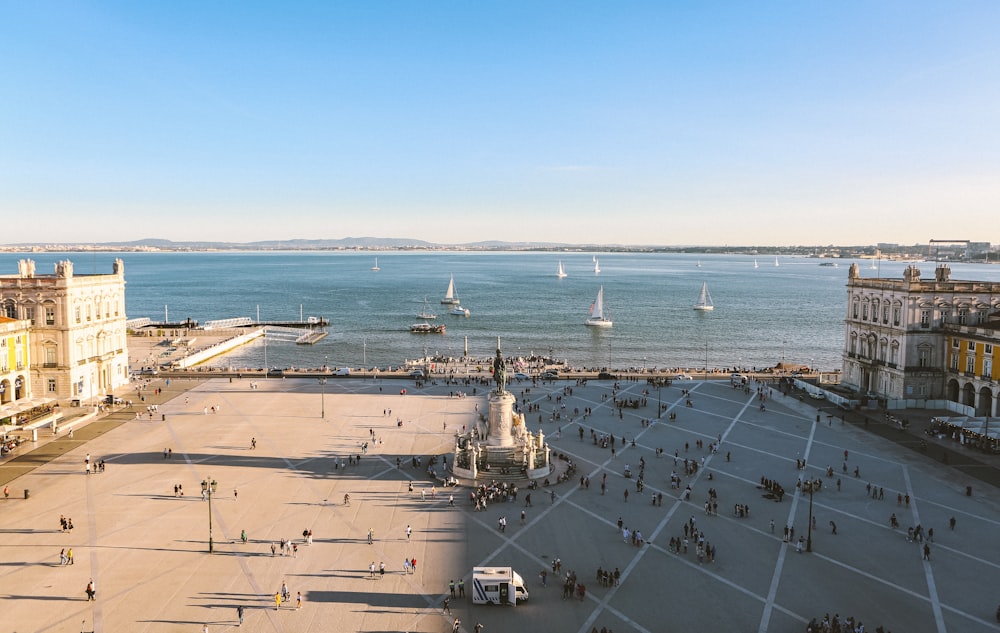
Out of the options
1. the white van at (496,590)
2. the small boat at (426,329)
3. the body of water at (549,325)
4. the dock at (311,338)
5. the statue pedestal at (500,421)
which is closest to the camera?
the white van at (496,590)

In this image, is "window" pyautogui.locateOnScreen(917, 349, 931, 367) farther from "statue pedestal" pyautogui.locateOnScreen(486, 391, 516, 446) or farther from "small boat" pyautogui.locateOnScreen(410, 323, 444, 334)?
"small boat" pyautogui.locateOnScreen(410, 323, 444, 334)

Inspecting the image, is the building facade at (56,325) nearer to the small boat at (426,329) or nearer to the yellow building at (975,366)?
the small boat at (426,329)

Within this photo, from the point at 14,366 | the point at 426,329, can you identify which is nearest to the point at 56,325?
the point at 14,366

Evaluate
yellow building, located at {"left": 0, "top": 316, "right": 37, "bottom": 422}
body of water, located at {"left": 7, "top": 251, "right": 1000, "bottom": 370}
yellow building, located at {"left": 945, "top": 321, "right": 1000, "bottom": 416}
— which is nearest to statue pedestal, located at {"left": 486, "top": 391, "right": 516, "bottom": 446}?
yellow building, located at {"left": 0, "top": 316, "right": 37, "bottom": 422}

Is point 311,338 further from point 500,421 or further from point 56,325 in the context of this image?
point 500,421

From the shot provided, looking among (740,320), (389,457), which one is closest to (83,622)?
(389,457)

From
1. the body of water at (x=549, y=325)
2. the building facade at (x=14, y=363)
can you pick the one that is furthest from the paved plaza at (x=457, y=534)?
the body of water at (x=549, y=325)

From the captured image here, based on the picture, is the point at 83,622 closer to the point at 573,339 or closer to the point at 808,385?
the point at 808,385
